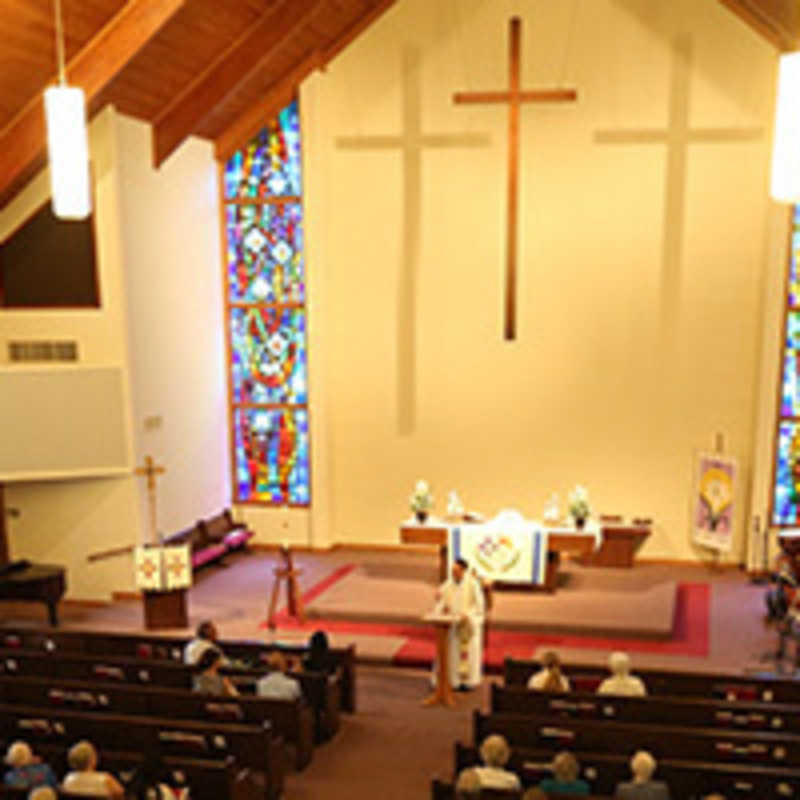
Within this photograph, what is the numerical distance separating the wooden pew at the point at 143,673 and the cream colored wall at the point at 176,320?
319 centimetres

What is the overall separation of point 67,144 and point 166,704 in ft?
13.1

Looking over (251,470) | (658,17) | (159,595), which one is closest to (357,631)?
(159,595)

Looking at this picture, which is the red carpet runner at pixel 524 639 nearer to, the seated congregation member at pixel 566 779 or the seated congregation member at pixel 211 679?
the seated congregation member at pixel 211 679

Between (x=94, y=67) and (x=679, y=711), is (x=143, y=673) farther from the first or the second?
(x=94, y=67)

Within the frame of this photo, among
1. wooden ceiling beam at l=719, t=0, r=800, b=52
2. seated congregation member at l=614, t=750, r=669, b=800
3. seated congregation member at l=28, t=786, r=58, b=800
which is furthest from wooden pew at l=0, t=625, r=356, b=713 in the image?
wooden ceiling beam at l=719, t=0, r=800, b=52

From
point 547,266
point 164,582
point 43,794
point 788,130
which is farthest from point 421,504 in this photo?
point 788,130

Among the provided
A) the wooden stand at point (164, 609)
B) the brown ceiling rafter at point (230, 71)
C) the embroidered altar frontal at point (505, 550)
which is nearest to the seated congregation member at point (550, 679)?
the embroidered altar frontal at point (505, 550)

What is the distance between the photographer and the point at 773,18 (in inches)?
409

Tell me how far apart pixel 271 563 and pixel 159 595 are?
2.73m

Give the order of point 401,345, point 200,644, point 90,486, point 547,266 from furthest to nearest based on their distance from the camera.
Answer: point 401,345 < point 547,266 < point 90,486 < point 200,644

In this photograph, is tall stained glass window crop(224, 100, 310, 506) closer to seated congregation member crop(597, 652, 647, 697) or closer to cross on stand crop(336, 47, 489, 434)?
cross on stand crop(336, 47, 489, 434)

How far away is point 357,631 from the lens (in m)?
9.89

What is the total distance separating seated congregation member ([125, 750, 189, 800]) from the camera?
4.99m

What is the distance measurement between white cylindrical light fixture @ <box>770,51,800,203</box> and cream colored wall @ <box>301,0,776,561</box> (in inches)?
302
